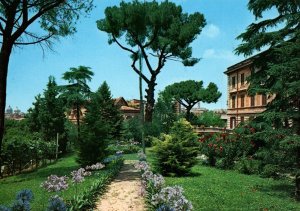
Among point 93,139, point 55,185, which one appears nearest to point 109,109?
point 93,139

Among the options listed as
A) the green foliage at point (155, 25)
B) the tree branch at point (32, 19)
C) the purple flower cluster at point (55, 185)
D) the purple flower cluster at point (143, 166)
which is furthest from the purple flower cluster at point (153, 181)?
the green foliage at point (155, 25)

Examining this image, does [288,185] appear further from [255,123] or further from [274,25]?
[274,25]

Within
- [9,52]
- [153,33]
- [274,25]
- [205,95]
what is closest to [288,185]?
[274,25]

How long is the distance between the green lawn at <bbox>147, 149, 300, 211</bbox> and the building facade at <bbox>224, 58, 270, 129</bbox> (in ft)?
99.4

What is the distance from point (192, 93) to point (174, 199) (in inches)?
2253

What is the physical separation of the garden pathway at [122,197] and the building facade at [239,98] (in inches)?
1257

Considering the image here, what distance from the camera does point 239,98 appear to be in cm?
4956

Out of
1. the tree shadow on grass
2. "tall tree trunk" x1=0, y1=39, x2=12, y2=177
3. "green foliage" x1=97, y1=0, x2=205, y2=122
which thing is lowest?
the tree shadow on grass

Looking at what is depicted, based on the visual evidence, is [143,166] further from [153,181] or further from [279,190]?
[279,190]

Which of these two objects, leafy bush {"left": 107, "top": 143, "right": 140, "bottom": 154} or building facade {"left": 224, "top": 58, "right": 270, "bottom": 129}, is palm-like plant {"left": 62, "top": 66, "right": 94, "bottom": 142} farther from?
building facade {"left": 224, "top": 58, "right": 270, "bottom": 129}

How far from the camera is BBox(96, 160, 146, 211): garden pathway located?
9242mm

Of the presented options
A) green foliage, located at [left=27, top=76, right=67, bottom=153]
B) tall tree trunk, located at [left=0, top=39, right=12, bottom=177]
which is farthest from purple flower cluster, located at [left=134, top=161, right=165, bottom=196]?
green foliage, located at [left=27, top=76, right=67, bottom=153]

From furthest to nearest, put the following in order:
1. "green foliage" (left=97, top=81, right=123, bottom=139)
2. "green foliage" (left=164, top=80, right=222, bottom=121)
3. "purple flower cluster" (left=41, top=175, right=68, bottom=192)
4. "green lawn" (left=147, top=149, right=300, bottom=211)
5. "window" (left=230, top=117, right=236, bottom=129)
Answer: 1. "green foliage" (left=164, top=80, right=222, bottom=121)
2. "window" (left=230, top=117, right=236, bottom=129)
3. "green foliage" (left=97, top=81, right=123, bottom=139)
4. "green lawn" (left=147, top=149, right=300, bottom=211)
5. "purple flower cluster" (left=41, top=175, right=68, bottom=192)

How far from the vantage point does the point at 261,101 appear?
4262 cm
